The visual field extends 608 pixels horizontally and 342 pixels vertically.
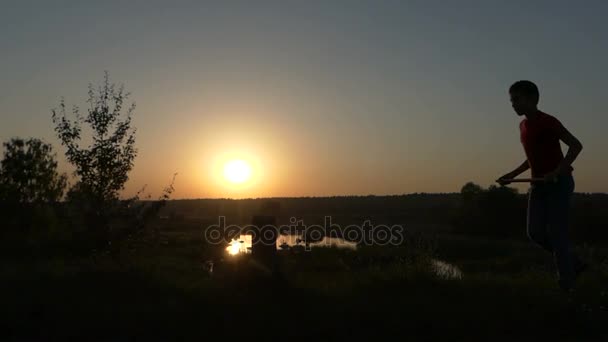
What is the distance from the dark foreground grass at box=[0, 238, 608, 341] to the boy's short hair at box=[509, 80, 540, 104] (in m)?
2.30

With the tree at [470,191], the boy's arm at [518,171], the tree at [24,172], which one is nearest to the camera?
the boy's arm at [518,171]

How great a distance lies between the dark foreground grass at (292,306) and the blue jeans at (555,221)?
396mm

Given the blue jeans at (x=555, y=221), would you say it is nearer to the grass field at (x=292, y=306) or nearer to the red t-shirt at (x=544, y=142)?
the red t-shirt at (x=544, y=142)

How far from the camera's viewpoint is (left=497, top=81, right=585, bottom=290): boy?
636cm

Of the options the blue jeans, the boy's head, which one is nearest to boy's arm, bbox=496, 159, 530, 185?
the blue jeans

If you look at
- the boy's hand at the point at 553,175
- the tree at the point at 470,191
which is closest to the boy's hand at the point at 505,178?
the boy's hand at the point at 553,175

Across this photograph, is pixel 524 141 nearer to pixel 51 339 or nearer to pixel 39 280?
pixel 51 339

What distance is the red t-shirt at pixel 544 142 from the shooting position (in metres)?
6.45

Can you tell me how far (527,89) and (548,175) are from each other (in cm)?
109

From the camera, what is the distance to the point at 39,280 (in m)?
7.78

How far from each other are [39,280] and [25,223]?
2559cm

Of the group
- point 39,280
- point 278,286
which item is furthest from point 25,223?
point 278,286

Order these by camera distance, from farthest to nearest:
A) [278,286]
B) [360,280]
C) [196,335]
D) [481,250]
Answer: [481,250]
[360,280]
[278,286]
[196,335]

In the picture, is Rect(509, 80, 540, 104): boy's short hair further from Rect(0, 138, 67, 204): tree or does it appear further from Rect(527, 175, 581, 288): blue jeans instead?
Rect(0, 138, 67, 204): tree
